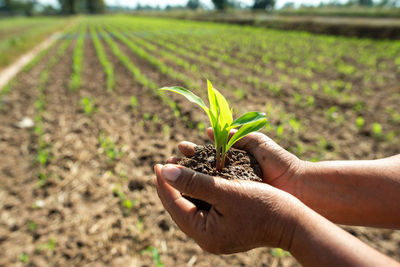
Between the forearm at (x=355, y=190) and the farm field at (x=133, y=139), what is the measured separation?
108cm

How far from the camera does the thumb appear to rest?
3.92ft

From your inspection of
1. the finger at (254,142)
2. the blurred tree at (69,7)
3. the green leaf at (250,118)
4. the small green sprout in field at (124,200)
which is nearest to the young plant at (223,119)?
the green leaf at (250,118)

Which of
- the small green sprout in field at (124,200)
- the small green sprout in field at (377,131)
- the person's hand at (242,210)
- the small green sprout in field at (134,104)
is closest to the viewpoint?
the person's hand at (242,210)

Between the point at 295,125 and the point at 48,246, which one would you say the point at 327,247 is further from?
the point at 295,125

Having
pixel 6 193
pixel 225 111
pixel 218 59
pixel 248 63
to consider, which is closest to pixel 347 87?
pixel 248 63

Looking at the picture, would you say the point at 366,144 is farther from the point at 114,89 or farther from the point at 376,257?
the point at 114,89

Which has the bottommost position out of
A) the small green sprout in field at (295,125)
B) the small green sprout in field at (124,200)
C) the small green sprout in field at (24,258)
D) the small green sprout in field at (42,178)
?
the small green sprout in field at (24,258)

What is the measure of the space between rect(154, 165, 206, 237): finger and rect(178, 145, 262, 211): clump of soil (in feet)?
0.36

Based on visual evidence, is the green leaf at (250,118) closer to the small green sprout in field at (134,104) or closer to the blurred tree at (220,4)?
the small green sprout in field at (134,104)

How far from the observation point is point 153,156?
3672 mm

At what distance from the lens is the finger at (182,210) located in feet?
4.34

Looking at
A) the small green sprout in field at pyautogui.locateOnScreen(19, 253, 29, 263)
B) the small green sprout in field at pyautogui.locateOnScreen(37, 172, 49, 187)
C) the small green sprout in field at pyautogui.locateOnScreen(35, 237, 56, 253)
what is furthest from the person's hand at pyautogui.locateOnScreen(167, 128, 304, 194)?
the small green sprout in field at pyautogui.locateOnScreen(37, 172, 49, 187)

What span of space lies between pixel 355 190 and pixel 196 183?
3.34 ft

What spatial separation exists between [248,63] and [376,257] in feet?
29.8
